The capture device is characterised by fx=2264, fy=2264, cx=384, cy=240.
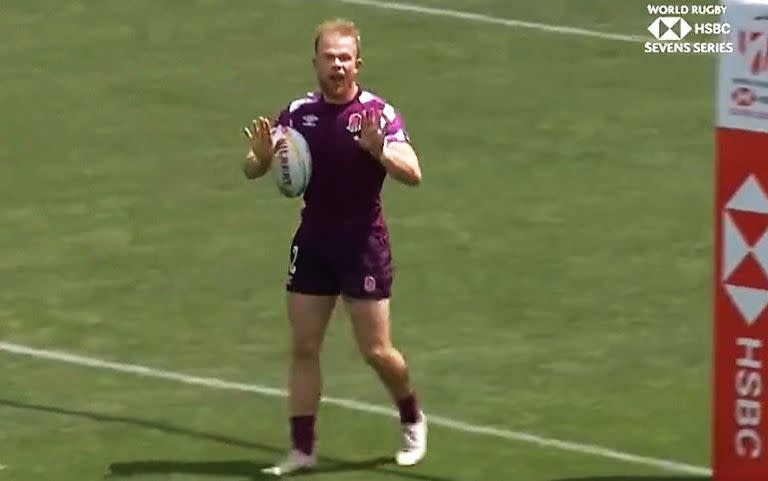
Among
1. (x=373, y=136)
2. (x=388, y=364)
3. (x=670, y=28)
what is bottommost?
(x=388, y=364)

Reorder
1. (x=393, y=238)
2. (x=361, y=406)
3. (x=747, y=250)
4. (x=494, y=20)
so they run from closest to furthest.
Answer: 1. (x=747, y=250)
2. (x=361, y=406)
3. (x=393, y=238)
4. (x=494, y=20)

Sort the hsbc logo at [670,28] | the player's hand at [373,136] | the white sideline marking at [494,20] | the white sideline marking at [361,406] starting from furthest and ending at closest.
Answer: the white sideline marking at [494,20], the hsbc logo at [670,28], the white sideline marking at [361,406], the player's hand at [373,136]

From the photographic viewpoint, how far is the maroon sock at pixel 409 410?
10312mm

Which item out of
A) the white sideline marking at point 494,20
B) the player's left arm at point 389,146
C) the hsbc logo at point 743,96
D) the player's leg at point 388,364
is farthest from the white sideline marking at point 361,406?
the white sideline marking at point 494,20

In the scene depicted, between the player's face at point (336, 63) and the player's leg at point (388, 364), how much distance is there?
3.09 ft

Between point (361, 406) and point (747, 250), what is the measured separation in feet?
8.61

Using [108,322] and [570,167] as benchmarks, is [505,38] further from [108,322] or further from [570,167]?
[108,322]

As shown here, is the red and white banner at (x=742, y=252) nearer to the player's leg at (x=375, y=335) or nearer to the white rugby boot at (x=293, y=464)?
the player's leg at (x=375, y=335)

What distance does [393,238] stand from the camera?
13.9m

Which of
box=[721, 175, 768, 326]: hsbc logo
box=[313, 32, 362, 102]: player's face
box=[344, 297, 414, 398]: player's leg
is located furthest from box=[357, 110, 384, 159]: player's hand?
box=[721, 175, 768, 326]: hsbc logo

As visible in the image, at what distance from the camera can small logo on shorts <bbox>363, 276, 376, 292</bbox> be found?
32.8 feet

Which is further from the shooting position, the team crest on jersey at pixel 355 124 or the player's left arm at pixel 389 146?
the team crest on jersey at pixel 355 124

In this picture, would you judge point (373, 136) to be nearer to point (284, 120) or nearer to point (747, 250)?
point (284, 120)

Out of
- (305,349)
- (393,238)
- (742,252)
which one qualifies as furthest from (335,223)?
(393,238)
